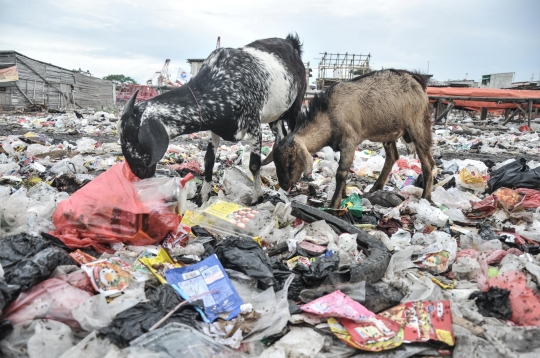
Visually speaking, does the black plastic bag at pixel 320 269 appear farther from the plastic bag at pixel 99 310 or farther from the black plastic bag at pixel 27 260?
the black plastic bag at pixel 27 260

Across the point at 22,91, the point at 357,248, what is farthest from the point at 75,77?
the point at 357,248

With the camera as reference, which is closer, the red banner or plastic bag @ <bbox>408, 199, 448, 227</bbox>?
plastic bag @ <bbox>408, 199, 448, 227</bbox>

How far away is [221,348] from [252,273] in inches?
27.3

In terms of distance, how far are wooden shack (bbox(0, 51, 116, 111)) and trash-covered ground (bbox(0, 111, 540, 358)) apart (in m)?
22.0

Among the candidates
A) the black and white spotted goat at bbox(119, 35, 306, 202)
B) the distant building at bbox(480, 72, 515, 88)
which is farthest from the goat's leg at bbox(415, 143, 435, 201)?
the distant building at bbox(480, 72, 515, 88)

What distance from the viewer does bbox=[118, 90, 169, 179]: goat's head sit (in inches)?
138

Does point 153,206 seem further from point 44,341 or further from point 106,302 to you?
point 44,341

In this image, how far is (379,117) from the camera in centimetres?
471

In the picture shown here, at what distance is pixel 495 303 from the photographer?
229cm

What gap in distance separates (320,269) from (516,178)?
12.3 feet

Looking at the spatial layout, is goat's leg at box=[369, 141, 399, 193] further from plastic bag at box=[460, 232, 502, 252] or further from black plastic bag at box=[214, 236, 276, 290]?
black plastic bag at box=[214, 236, 276, 290]

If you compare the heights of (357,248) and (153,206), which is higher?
(153,206)

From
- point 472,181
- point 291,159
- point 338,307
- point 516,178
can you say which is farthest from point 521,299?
point 472,181

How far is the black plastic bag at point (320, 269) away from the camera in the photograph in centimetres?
257
